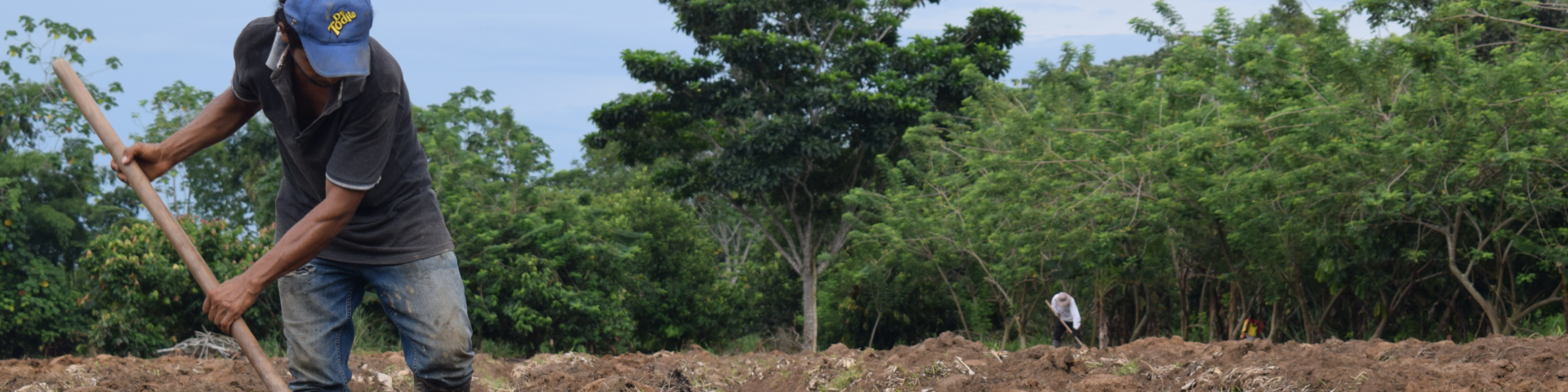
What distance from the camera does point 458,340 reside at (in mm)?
2744

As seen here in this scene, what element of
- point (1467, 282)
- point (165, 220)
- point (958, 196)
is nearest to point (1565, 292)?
point (1467, 282)

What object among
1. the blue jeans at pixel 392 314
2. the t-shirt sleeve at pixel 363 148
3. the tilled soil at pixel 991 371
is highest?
the t-shirt sleeve at pixel 363 148

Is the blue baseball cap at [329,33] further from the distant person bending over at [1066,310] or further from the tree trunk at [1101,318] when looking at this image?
the tree trunk at [1101,318]

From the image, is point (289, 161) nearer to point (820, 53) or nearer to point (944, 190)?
point (944, 190)

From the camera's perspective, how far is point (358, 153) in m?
2.45

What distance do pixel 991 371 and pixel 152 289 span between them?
33.8ft

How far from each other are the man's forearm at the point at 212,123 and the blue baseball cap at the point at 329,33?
61 cm

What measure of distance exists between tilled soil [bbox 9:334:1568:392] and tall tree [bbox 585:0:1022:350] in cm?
1000

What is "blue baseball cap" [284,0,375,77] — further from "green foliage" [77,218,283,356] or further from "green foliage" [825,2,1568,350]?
"green foliage" [77,218,283,356]

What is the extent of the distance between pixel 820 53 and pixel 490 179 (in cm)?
571

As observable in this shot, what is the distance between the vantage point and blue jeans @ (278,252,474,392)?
8.93 ft

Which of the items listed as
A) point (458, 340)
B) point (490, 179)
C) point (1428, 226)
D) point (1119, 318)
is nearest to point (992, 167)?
point (1119, 318)

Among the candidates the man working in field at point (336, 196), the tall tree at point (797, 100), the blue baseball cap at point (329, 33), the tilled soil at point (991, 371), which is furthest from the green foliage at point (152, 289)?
the blue baseball cap at point (329, 33)

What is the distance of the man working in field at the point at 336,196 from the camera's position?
2.42 meters
